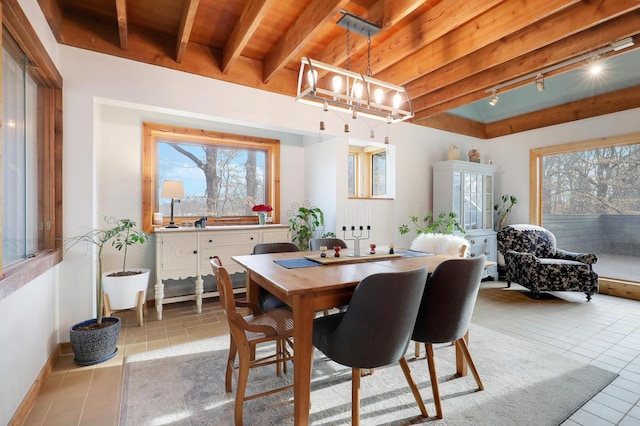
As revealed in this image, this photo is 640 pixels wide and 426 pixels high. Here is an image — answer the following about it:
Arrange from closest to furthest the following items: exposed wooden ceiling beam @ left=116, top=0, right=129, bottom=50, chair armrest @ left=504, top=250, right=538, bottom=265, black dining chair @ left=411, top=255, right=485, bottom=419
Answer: black dining chair @ left=411, top=255, right=485, bottom=419 < exposed wooden ceiling beam @ left=116, top=0, right=129, bottom=50 < chair armrest @ left=504, top=250, right=538, bottom=265

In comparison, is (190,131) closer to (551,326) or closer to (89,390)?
(89,390)

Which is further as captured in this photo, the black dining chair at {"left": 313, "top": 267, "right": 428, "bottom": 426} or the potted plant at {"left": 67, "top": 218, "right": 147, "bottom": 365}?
the potted plant at {"left": 67, "top": 218, "right": 147, "bottom": 365}

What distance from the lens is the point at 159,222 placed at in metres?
3.60

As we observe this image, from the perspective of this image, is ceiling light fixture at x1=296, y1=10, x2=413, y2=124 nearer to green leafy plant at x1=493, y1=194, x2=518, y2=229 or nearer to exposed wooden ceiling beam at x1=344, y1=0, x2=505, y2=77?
exposed wooden ceiling beam at x1=344, y1=0, x2=505, y2=77

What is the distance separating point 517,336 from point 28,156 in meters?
4.17

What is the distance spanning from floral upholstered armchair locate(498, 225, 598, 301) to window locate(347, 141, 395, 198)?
6.49ft

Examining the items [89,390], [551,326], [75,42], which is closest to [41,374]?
[89,390]

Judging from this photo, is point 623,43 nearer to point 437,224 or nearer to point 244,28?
point 437,224

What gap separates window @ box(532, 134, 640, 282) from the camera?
4.27 metres

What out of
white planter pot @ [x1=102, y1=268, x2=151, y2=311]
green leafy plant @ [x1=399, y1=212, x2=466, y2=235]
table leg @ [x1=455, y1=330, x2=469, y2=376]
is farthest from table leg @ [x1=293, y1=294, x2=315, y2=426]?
green leafy plant @ [x1=399, y1=212, x2=466, y2=235]

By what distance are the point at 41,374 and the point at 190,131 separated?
9.04 ft

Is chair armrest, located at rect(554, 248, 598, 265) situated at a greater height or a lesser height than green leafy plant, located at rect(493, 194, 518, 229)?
lesser

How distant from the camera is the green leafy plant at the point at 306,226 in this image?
165 inches

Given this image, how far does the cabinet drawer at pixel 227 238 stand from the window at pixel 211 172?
546 mm
